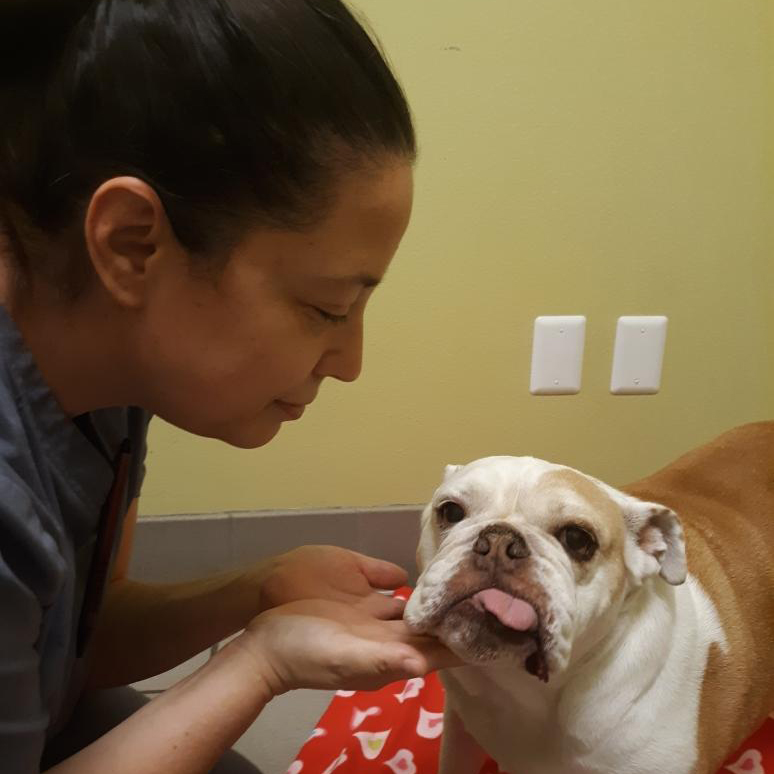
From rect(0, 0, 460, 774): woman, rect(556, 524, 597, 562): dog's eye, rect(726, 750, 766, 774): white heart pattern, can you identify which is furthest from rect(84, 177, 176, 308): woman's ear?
rect(726, 750, 766, 774): white heart pattern

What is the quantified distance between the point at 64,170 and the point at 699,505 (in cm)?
84

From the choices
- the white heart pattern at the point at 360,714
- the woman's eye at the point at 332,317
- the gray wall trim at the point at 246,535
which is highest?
the woman's eye at the point at 332,317

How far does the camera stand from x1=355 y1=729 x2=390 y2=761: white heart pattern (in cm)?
112

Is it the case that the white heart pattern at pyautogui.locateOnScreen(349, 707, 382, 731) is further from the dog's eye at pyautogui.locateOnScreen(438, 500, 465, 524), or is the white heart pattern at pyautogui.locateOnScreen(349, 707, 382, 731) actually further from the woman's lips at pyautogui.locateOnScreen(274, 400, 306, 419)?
the woman's lips at pyautogui.locateOnScreen(274, 400, 306, 419)

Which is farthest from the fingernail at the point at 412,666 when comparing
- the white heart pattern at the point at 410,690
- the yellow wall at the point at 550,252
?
the yellow wall at the point at 550,252

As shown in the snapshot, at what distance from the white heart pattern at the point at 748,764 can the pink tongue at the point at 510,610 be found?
541 mm

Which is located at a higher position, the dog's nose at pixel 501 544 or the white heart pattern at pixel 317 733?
the dog's nose at pixel 501 544

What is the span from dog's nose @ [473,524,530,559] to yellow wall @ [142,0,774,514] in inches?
28.0

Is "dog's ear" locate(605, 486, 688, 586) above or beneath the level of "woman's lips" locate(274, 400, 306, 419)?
beneath

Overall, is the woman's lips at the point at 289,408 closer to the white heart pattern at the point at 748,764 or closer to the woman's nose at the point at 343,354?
the woman's nose at the point at 343,354

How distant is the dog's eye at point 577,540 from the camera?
814 millimetres

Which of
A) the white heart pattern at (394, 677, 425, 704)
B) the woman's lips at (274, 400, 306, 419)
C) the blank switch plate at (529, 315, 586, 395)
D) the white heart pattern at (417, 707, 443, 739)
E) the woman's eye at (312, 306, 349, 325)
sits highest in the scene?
the woman's eye at (312, 306, 349, 325)

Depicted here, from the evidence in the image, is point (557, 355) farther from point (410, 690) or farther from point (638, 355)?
point (410, 690)

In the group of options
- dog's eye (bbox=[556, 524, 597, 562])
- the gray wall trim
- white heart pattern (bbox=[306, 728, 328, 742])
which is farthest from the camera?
the gray wall trim
